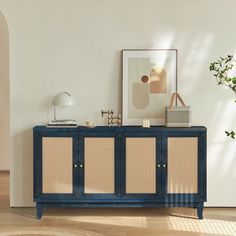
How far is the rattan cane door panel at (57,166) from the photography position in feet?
21.0

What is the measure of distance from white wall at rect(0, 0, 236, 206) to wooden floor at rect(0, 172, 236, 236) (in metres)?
0.63

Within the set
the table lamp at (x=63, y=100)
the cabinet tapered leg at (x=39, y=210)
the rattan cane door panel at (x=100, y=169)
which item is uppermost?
the table lamp at (x=63, y=100)

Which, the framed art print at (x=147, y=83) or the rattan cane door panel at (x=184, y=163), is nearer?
the rattan cane door panel at (x=184, y=163)

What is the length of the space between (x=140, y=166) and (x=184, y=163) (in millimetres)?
452

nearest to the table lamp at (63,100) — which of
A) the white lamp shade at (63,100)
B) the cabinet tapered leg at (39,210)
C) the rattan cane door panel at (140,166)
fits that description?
the white lamp shade at (63,100)

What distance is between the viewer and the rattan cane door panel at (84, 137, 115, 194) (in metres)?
6.40

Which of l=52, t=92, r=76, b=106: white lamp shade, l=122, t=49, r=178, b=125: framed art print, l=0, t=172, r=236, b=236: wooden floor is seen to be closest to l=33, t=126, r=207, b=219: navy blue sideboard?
l=0, t=172, r=236, b=236: wooden floor

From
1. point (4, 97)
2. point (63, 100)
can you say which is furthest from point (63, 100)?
point (4, 97)

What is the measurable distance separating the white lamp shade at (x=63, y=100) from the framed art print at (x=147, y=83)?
1.94 feet

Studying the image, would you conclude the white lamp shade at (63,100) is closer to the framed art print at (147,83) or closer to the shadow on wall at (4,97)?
the framed art print at (147,83)

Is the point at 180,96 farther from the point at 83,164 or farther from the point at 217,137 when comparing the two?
the point at 83,164

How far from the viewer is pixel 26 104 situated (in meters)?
6.75

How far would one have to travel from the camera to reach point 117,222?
20.5 feet

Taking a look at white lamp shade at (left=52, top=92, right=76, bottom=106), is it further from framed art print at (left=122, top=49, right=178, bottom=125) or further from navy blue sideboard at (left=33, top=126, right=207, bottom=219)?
framed art print at (left=122, top=49, right=178, bottom=125)
